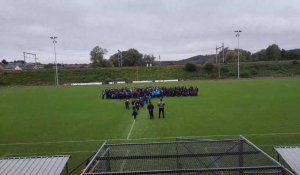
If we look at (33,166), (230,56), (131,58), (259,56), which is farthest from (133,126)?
(259,56)

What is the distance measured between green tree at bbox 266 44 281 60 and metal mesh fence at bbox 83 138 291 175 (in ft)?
475

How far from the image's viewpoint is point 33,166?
34.8 ft

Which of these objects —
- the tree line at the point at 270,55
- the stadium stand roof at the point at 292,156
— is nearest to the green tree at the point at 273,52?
the tree line at the point at 270,55

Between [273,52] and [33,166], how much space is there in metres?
150

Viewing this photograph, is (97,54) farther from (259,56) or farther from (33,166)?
(33,166)

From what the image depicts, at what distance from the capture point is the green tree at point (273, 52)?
149m

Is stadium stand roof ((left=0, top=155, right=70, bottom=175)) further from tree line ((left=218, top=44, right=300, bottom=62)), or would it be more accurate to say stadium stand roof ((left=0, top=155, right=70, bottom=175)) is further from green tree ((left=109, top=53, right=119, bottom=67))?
tree line ((left=218, top=44, right=300, bottom=62))

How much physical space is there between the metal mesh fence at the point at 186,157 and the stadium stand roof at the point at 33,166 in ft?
4.56

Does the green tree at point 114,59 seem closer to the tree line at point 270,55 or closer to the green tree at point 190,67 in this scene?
the tree line at point 270,55

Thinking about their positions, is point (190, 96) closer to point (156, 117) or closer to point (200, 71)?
point (156, 117)

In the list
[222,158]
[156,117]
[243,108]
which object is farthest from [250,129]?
[222,158]

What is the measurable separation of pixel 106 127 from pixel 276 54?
435 ft

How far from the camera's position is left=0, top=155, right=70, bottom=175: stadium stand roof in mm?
10188

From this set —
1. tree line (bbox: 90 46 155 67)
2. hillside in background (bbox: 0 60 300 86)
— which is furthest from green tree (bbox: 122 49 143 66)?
hillside in background (bbox: 0 60 300 86)
